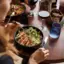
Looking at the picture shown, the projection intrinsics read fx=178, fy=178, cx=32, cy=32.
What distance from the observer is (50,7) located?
67.3 inches

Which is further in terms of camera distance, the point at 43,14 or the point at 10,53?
the point at 43,14

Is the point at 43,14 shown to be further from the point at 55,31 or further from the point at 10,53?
the point at 10,53

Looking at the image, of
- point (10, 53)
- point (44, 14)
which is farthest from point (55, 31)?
point (10, 53)

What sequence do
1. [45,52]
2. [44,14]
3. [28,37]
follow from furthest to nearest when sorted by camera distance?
[44,14] → [28,37] → [45,52]

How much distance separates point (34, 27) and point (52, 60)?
1.15 feet

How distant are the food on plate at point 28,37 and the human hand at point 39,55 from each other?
0.29 feet

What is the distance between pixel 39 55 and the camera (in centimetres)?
131

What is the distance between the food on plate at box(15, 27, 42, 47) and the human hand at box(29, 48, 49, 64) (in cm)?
9

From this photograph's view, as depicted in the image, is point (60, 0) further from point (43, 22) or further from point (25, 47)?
point (25, 47)

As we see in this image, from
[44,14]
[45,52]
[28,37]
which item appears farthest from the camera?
[44,14]

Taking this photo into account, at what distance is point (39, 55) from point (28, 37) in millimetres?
203

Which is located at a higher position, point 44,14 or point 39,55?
point 44,14

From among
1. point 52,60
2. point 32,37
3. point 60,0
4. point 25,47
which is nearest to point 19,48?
point 25,47

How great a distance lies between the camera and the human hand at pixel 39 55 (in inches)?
50.7
